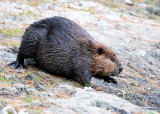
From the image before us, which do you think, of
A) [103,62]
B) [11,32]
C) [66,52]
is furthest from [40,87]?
[11,32]

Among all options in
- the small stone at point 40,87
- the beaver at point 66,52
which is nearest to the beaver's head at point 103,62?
the beaver at point 66,52

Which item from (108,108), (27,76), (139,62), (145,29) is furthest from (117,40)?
(108,108)

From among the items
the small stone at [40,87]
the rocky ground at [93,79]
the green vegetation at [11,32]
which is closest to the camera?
the rocky ground at [93,79]

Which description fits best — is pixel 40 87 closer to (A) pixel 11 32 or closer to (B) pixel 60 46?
(B) pixel 60 46

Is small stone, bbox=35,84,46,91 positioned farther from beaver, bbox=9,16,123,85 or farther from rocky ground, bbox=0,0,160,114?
beaver, bbox=9,16,123,85

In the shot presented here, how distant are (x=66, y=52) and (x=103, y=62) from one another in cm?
67

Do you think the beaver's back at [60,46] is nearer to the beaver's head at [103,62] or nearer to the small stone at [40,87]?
the beaver's head at [103,62]

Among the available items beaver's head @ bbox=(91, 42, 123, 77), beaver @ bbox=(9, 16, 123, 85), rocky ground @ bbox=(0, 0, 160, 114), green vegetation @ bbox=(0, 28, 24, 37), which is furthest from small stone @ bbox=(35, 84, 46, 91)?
green vegetation @ bbox=(0, 28, 24, 37)

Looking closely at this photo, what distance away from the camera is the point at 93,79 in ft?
17.4

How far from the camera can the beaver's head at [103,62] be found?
4941 millimetres

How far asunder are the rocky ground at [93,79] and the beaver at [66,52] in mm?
191

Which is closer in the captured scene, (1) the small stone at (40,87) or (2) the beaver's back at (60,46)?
(1) the small stone at (40,87)

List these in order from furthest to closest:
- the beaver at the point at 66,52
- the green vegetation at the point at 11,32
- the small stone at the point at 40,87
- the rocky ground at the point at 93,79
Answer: the green vegetation at the point at 11,32
the beaver at the point at 66,52
the small stone at the point at 40,87
the rocky ground at the point at 93,79

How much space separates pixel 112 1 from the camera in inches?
482
